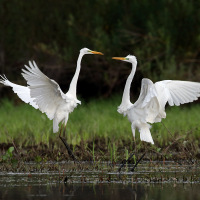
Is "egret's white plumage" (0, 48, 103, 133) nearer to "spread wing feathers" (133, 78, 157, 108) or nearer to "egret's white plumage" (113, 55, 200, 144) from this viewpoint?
"egret's white plumage" (113, 55, 200, 144)

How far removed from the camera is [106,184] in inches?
233

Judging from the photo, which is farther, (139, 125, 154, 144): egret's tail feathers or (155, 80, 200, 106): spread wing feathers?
(155, 80, 200, 106): spread wing feathers

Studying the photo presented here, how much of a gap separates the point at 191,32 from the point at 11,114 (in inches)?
223

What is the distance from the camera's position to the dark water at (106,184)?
520 cm

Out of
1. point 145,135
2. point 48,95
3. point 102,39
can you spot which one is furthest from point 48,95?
point 102,39

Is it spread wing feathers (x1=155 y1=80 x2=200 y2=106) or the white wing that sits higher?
spread wing feathers (x1=155 y1=80 x2=200 y2=106)

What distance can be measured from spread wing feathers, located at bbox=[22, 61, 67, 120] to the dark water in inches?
47.7

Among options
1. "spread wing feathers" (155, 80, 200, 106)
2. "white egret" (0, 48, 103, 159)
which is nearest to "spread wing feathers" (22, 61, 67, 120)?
"white egret" (0, 48, 103, 159)

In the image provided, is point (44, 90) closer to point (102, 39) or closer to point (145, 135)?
point (145, 135)

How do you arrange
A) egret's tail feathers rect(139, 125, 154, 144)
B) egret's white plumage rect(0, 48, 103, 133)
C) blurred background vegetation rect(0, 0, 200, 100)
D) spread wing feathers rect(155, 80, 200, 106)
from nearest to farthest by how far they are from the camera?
egret's white plumage rect(0, 48, 103, 133)
egret's tail feathers rect(139, 125, 154, 144)
spread wing feathers rect(155, 80, 200, 106)
blurred background vegetation rect(0, 0, 200, 100)

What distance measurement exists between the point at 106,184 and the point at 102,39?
963 centimetres

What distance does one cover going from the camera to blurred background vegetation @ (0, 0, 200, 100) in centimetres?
1461

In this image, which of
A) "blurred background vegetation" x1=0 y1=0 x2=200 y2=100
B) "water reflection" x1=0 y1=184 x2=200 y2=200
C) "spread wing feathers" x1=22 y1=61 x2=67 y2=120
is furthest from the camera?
"blurred background vegetation" x1=0 y1=0 x2=200 y2=100

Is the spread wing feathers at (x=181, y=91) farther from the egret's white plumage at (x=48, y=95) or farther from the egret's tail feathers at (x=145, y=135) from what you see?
the egret's white plumage at (x=48, y=95)
